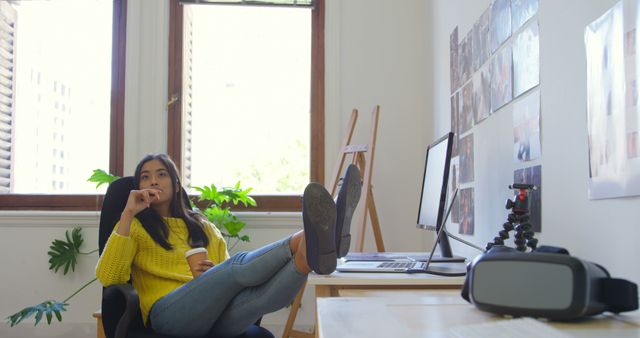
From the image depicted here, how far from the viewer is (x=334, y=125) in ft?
11.7

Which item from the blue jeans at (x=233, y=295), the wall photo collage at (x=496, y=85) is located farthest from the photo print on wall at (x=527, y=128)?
the blue jeans at (x=233, y=295)

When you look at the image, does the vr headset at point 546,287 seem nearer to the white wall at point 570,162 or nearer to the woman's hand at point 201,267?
the white wall at point 570,162

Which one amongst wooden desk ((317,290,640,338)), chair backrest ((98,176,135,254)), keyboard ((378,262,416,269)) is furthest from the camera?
chair backrest ((98,176,135,254))

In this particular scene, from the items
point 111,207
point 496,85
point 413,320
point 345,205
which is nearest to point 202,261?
point 111,207

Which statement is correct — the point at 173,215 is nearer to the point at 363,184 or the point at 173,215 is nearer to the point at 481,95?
the point at 363,184

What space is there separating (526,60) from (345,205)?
0.68 metres

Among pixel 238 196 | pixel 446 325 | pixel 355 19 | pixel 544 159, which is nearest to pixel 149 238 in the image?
pixel 238 196

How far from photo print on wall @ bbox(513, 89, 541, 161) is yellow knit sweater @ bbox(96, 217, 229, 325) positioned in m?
1.24

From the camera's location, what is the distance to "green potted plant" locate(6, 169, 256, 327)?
316cm

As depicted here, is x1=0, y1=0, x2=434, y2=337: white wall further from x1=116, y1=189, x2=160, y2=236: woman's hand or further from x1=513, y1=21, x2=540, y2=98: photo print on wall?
x1=513, y1=21, x2=540, y2=98: photo print on wall

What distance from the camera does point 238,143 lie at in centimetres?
370

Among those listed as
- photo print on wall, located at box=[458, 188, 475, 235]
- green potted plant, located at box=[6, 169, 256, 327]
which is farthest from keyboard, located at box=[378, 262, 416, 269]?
green potted plant, located at box=[6, 169, 256, 327]

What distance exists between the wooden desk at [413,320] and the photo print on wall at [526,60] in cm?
88

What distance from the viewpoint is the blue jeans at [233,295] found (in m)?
1.81
